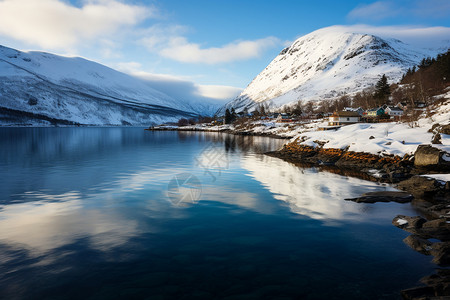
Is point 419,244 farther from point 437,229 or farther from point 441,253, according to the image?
point 437,229

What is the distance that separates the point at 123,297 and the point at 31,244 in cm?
716

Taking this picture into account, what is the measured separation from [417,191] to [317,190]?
25.7 ft

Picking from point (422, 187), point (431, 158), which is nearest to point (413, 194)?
point (422, 187)

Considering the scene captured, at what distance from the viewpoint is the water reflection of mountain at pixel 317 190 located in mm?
17828

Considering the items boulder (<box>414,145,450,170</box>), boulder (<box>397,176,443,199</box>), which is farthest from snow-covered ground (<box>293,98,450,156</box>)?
boulder (<box>397,176,443,199</box>)

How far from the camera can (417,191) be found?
21.8 meters

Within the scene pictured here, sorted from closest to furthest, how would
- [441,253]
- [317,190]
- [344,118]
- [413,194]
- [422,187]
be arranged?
[441,253] < [413,194] < [422,187] < [317,190] < [344,118]

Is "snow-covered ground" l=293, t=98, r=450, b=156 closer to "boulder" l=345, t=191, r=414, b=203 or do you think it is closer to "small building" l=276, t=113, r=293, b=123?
"boulder" l=345, t=191, r=414, b=203

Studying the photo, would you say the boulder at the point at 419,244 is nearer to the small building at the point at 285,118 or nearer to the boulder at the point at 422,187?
the boulder at the point at 422,187

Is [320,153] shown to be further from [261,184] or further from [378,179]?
[261,184]

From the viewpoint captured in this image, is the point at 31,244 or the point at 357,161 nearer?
the point at 31,244

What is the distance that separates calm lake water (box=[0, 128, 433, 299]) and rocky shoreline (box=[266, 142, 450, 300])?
2.17 ft

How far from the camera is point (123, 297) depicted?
9.08 meters

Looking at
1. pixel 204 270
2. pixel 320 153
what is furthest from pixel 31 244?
pixel 320 153
